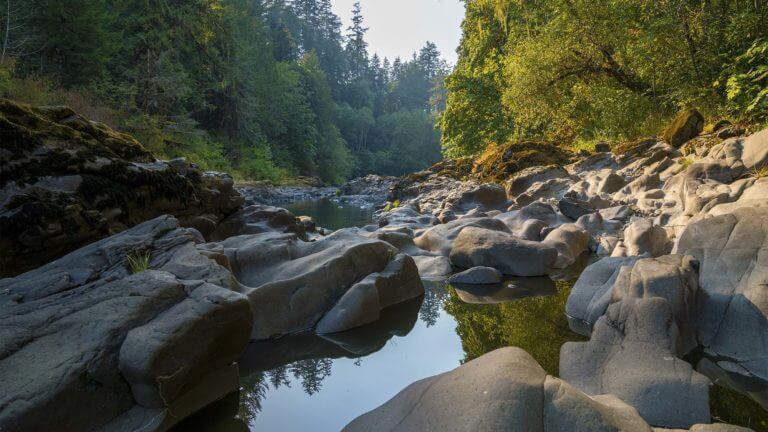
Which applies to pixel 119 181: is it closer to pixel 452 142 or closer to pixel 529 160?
pixel 529 160

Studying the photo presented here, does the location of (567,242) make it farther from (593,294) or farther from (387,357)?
(387,357)

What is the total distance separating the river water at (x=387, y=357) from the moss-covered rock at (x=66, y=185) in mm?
2327

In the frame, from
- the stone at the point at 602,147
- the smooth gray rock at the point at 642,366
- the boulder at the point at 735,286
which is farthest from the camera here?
the stone at the point at 602,147

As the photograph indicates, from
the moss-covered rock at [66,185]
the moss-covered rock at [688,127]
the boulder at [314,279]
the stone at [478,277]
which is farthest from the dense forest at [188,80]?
the moss-covered rock at [688,127]

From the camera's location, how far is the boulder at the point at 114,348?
2.78 m

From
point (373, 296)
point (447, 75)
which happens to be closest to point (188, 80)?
point (447, 75)

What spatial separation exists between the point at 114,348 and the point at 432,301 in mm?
4002

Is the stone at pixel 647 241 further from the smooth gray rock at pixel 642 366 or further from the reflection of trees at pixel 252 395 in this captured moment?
the reflection of trees at pixel 252 395

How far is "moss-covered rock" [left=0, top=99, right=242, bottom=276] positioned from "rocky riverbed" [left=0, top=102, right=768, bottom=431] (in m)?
0.02

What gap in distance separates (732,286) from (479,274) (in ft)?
10.4

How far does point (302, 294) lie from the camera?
17.1 ft

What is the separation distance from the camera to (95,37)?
2145 centimetres

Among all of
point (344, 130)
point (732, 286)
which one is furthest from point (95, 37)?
point (344, 130)

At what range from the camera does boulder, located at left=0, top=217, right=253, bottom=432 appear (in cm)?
278
